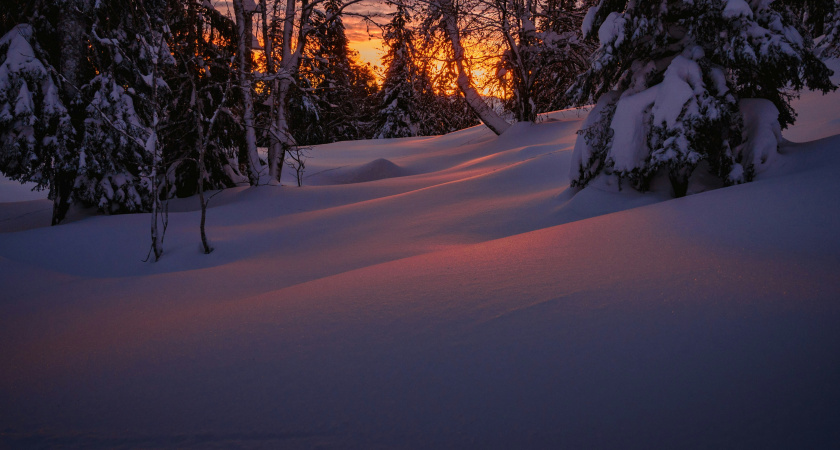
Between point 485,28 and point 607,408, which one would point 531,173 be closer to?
point 607,408

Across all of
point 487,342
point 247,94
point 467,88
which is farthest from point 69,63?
point 467,88

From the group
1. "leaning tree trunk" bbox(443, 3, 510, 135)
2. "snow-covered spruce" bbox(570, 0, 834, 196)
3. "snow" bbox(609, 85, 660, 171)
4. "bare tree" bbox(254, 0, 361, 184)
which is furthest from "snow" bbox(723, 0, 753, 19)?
"leaning tree trunk" bbox(443, 3, 510, 135)

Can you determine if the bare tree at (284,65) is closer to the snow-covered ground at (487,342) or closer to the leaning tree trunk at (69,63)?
the leaning tree trunk at (69,63)

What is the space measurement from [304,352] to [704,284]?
7.01 ft

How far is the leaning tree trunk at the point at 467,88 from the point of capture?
14.5 m

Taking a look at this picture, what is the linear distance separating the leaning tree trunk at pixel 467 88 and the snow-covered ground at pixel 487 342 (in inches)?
458

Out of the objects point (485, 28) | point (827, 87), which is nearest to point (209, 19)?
point (485, 28)

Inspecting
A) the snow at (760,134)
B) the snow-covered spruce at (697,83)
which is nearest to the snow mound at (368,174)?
the snow-covered spruce at (697,83)

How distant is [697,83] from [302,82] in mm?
10233

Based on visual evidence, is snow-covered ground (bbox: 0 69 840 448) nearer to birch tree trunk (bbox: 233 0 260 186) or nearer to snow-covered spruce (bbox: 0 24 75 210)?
snow-covered spruce (bbox: 0 24 75 210)

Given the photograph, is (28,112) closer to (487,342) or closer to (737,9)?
(487,342)

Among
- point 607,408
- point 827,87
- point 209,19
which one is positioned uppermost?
point 209,19

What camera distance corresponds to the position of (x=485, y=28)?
563 inches

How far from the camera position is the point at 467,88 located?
15.5m
